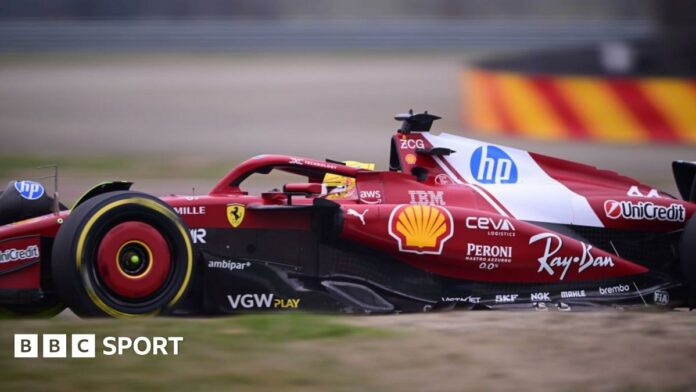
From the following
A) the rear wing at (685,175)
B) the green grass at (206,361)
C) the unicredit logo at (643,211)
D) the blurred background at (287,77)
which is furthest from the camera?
the blurred background at (287,77)

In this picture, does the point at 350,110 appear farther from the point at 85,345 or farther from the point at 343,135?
the point at 85,345

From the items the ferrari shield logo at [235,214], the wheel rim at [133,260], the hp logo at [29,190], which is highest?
the hp logo at [29,190]

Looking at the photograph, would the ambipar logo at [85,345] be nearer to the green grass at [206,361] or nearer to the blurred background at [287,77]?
the green grass at [206,361]

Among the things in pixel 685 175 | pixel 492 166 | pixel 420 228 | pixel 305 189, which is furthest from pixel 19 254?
pixel 685 175

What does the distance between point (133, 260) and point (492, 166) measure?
267 cm

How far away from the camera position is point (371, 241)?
6.66 meters

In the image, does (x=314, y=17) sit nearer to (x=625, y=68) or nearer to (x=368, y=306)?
(x=625, y=68)

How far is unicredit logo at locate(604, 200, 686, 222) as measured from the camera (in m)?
7.22

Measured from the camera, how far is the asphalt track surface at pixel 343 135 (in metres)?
5.14

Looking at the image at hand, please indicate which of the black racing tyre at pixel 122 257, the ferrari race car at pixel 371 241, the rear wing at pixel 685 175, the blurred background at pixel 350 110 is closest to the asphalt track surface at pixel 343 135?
the blurred background at pixel 350 110

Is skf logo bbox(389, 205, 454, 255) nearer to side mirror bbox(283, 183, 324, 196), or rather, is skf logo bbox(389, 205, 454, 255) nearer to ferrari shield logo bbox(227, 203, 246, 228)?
side mirror bbox(283, 183, 324, 196)

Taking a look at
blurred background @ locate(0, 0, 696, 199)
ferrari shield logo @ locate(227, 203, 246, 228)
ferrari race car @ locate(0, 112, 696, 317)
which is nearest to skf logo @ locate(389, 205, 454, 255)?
ferrari race car @ locate(0, 112, 696, 317)

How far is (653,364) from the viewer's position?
5215 mm

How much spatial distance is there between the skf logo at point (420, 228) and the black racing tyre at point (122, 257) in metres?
1.38
